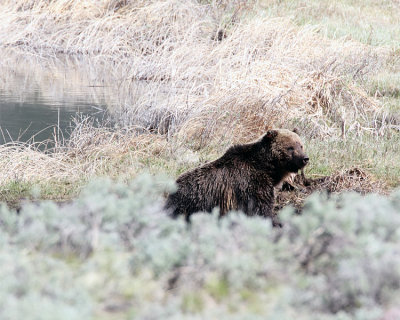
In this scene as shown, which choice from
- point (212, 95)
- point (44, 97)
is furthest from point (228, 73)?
point (44, 97)

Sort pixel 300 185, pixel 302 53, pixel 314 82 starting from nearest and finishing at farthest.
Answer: pixel 300 185 → pixel 314 82 → pixel 302 53

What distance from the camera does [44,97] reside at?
1658cm

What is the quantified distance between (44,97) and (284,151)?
11.2m

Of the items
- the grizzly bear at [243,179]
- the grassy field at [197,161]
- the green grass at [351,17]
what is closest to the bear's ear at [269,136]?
the grizzly bear at [243,179]

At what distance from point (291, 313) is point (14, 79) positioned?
17.2 metres

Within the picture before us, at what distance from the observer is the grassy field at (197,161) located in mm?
2982

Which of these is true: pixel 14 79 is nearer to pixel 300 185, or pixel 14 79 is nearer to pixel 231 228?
pixel 300 185

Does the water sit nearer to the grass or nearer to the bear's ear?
the grass

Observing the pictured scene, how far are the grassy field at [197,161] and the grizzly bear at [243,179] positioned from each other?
1.20 feet

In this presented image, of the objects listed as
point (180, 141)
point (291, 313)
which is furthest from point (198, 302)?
point (180, 141)

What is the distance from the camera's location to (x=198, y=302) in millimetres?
2957

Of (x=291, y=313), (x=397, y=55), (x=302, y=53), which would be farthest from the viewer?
(x=397, y=55)

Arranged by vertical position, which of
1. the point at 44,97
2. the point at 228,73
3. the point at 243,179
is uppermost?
the point at 243,179

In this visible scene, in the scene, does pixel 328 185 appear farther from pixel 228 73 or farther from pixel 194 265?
pixel 194 265
